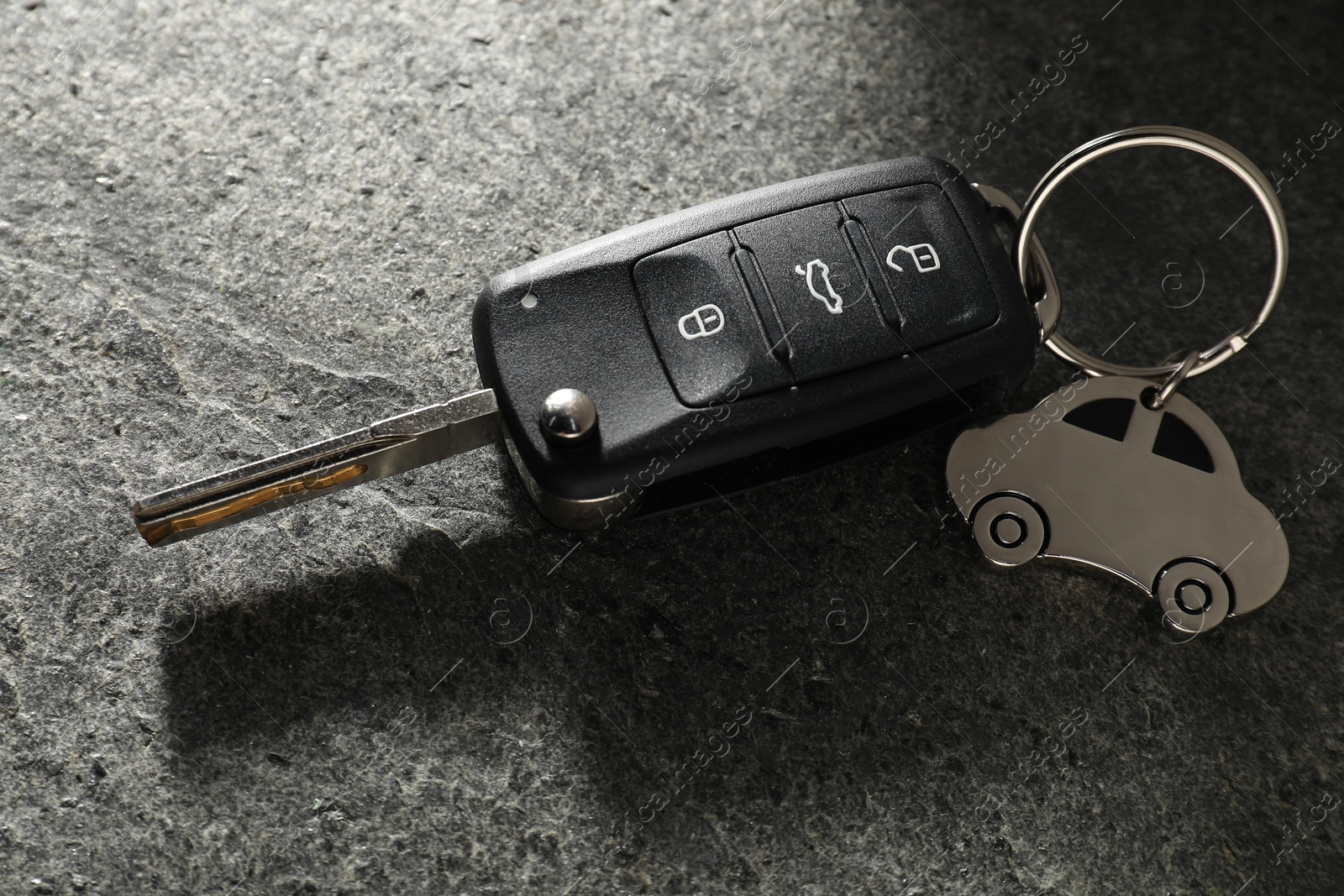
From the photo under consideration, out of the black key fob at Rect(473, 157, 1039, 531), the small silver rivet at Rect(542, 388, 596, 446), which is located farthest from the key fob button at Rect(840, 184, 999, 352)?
the small silver rivet at Rect(542, 388, 596, 446)

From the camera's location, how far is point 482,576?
0.54 metres

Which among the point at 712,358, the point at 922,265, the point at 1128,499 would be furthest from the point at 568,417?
the point at 1128,499

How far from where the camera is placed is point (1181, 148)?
0.57m

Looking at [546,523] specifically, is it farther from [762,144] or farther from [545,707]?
[762,144]

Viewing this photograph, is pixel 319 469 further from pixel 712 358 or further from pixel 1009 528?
pixel 1009 528

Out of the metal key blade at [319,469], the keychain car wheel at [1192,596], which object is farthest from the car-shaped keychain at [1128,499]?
the metal key blade at [319,469]

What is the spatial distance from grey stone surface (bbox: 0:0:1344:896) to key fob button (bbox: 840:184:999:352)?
90 millimetres

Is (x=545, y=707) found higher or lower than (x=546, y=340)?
lower

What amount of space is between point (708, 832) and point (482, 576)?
17 centimetres

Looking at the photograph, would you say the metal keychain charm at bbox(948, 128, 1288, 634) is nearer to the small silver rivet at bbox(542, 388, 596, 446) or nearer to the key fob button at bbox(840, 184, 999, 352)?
the key fob button at bbox(840, 184, 999, 352)

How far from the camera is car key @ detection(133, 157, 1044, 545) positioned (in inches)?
19.0

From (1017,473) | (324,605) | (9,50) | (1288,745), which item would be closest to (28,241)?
(9,50)

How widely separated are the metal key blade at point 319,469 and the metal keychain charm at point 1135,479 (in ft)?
0.84

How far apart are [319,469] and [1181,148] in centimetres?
48
